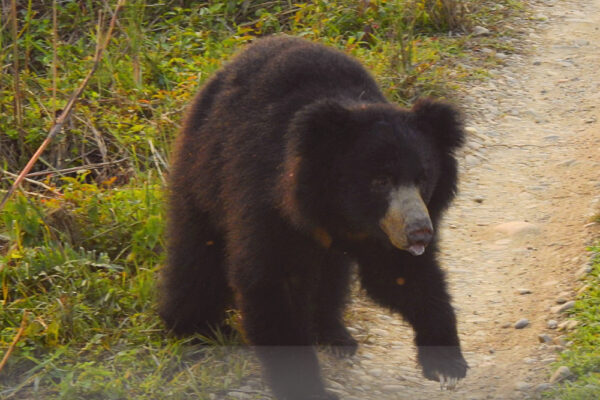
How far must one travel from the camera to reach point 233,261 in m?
3.40

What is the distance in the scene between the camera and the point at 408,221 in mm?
3080

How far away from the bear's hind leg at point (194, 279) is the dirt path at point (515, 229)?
1.85ft

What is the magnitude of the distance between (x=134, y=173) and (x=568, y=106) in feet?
9.53

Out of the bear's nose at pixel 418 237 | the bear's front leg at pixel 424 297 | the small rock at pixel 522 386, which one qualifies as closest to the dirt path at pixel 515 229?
the small rock at pixel 522 386

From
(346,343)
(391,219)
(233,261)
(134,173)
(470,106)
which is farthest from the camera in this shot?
(470,106)

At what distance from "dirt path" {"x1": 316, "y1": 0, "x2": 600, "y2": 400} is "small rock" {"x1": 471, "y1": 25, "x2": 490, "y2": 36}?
285 mm

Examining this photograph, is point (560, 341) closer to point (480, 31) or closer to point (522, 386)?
point (522, 386)

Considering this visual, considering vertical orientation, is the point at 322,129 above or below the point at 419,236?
above

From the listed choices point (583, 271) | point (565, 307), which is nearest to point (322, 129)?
point (565, 307)

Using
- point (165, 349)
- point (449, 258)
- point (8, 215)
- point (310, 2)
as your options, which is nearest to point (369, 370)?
point (165, 349)

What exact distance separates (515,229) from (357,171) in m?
1.80

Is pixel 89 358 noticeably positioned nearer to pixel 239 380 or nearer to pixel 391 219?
pixel 239 380

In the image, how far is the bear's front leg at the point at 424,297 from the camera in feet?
11.1

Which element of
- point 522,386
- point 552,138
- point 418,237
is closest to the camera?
point 418,237
